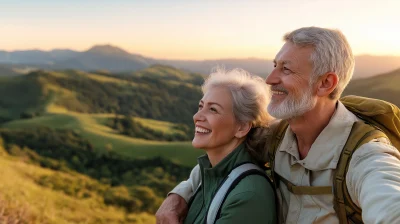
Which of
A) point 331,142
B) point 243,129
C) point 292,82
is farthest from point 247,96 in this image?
point 331,142

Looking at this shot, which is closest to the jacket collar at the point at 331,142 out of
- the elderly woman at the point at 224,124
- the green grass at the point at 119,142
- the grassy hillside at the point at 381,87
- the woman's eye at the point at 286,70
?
the woman's eye at the point at 286,70

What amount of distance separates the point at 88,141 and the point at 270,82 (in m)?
70.5

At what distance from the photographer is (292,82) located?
2.71m

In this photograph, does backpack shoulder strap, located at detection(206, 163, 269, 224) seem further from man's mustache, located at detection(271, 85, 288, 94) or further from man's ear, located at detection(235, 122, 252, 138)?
man's mustache, located at detection(271, 85, 288, 94)

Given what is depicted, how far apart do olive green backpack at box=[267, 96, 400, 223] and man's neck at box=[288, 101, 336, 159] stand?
188mm

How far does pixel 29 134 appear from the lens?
69438 mm

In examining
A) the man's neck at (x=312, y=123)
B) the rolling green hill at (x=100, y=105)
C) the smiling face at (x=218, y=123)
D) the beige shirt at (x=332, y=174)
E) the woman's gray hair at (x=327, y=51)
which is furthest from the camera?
the rolling green hill at (x=100, y=105)

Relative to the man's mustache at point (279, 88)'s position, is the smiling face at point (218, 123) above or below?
below

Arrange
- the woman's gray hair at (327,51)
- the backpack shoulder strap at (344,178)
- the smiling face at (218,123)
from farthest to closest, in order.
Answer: the smiling face at (218,123) → the woman's gray hair at (327,51) → the backpack shoulder strap at (344,178)

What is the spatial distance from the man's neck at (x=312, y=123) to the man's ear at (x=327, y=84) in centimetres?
8

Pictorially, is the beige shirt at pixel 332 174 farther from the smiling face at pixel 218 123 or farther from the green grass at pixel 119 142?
the green grass at pixel 119 142

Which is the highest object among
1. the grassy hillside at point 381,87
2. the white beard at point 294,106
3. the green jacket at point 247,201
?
the white beard at point 294,106

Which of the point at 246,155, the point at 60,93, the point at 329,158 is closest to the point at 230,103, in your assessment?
the point at 246,155

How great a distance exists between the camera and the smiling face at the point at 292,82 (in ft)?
8.72
